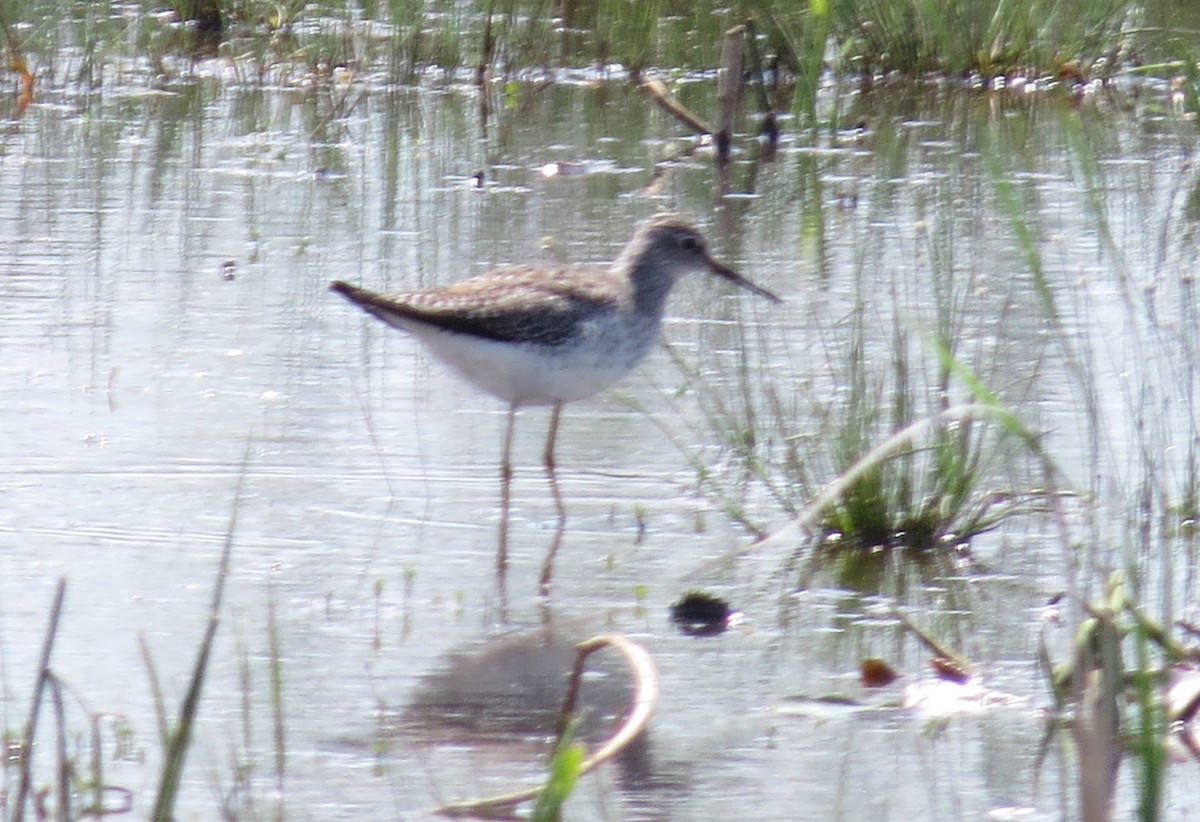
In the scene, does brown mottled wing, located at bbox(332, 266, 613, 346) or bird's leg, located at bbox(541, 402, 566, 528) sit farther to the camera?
brown mottled wing, located at bbox(332, 266, 613, 346)

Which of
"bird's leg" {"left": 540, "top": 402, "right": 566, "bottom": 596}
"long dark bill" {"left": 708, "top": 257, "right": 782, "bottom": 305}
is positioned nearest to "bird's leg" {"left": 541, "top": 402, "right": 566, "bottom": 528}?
"bird's leg" {"left": 540, "top": 402, "right": 566, "bottom": 596}

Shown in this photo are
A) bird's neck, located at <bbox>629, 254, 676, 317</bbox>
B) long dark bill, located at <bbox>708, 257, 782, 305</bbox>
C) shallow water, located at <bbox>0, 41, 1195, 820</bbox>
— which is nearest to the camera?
shallow water, located at <bbox>0, 41, 1195, 820</bbox>

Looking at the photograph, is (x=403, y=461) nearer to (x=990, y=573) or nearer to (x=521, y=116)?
(x=990, y=573)

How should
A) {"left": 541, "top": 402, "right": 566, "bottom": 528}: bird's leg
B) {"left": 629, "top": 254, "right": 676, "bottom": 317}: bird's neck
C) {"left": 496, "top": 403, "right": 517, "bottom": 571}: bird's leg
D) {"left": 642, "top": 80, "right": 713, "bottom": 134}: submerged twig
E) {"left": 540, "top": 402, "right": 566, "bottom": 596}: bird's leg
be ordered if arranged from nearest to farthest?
{"left": 540, "top": 402, "right": 566, "bottom": 596}: bird's leg
{"left": 496, "top": 403, "right": 517, "bottom": 571}: bird's leg
{"left": 541, "top": 402, "right": 566, "bottom": 528}: bird's leg
{"left": 629, "top": 254, "right": 676, "bottom": 317}: bird's neck
{"left": 642, "top": 80, "right": 713, "bottom": 134}: submerged twig

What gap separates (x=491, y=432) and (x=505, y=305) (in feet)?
2.09

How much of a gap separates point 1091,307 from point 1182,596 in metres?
2.65

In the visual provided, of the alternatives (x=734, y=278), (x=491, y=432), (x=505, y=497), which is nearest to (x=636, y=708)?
(x=505, y=497)

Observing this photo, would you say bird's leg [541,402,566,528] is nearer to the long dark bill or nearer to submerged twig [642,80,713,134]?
the long dark bill

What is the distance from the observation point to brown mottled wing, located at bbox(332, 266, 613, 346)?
6.35m

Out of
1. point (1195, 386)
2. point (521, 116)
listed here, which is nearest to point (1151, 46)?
point (521, 116)

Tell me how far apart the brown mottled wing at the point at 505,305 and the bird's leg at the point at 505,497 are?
0.88 ft

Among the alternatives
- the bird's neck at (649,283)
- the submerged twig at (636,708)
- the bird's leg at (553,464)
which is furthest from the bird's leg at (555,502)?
the submerged twig at (636,708)

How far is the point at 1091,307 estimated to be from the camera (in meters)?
7.83

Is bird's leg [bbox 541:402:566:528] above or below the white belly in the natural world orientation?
below
